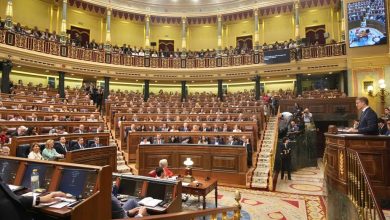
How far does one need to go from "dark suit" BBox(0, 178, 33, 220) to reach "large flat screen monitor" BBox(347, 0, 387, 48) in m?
13.9

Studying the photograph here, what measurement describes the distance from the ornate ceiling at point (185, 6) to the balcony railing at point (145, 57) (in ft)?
10.5

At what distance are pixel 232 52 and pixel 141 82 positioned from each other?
637 cm

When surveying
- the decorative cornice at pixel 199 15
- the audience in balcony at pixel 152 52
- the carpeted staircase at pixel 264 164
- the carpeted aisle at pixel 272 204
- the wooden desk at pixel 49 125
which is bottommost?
the carpeted aisle at pixel 272 204

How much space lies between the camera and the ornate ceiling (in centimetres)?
1628

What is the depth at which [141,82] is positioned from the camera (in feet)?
59.0

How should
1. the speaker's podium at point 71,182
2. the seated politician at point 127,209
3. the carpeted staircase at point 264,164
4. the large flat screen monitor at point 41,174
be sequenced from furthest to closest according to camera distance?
the carpeted staircase at point 264,164 → the large flat screen monitor at point 41,174 → the seated politician at point 127,209 → the speaker's podium at point 71,182

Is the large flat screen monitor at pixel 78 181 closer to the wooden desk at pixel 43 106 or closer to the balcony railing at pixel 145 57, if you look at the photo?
the wooden desk at pixel 43 106

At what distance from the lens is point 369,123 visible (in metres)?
3.88

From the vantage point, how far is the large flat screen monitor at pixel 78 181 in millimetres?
2230

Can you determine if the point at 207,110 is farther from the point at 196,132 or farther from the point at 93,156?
the point at 93,156

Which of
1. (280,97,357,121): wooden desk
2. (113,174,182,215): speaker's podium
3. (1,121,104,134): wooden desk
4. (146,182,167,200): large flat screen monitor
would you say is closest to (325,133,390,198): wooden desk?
(113,174,182,215): speaker's podium

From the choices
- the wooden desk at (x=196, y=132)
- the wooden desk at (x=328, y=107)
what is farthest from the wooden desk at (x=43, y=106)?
the wooden desk at (x=328, y=107)

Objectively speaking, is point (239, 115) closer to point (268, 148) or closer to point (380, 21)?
point (268, 148)

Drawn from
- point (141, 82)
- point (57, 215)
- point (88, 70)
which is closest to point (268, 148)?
point (57, 215)
